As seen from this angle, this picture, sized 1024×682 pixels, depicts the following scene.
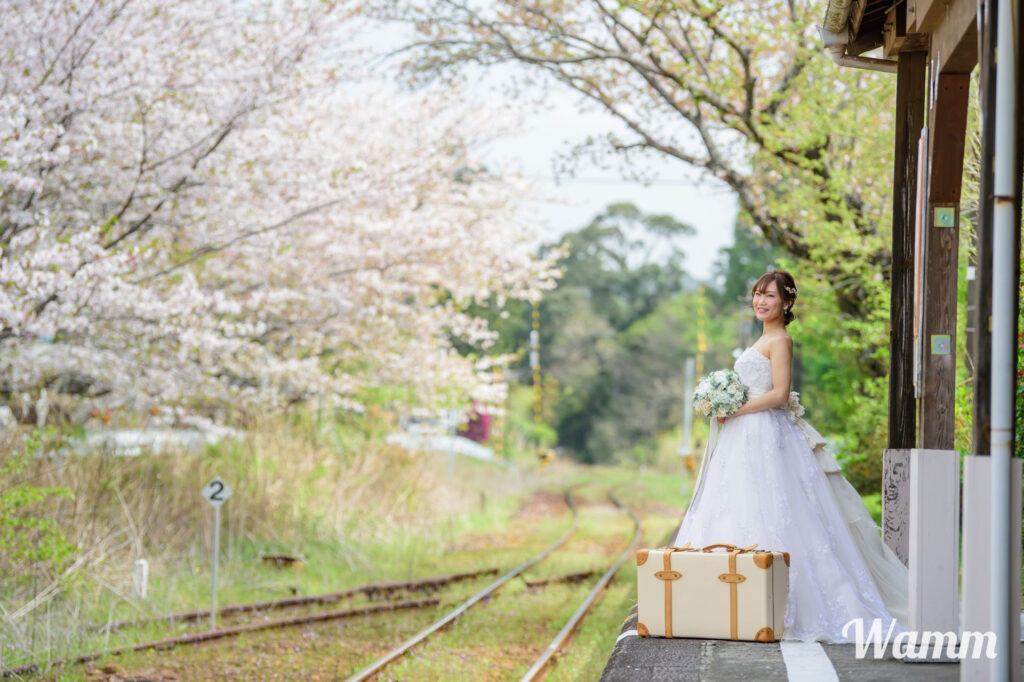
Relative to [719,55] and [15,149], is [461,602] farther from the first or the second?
[719,55]

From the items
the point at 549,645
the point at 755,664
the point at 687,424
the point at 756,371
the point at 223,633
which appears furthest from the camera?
the point at 687,424

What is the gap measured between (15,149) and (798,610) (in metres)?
6.82

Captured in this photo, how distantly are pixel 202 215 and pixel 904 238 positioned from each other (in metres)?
7.89

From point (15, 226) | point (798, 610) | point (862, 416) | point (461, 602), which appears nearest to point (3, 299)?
point (15, 226)

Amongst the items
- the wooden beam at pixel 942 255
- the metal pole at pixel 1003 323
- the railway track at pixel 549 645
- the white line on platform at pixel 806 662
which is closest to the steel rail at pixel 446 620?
the railway track at pixel 549 645

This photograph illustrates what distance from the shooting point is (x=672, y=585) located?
21.2 ft

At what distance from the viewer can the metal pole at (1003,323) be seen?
469 cm

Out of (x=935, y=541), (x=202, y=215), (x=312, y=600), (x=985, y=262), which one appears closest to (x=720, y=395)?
(x=935, y=541)

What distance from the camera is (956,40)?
5.75 m

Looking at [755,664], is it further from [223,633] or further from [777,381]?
[223,633]

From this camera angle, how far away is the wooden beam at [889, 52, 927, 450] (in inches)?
287

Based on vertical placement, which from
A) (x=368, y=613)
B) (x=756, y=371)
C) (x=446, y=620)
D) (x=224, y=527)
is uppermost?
(x=756, y=371)

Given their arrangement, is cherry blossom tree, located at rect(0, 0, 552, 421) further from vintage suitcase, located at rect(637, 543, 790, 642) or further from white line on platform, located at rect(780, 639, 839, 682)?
white line on platform, located at rect(780, 639, 839, 682)

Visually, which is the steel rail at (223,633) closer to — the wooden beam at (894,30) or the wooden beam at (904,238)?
the wooden beam at (904,238)
